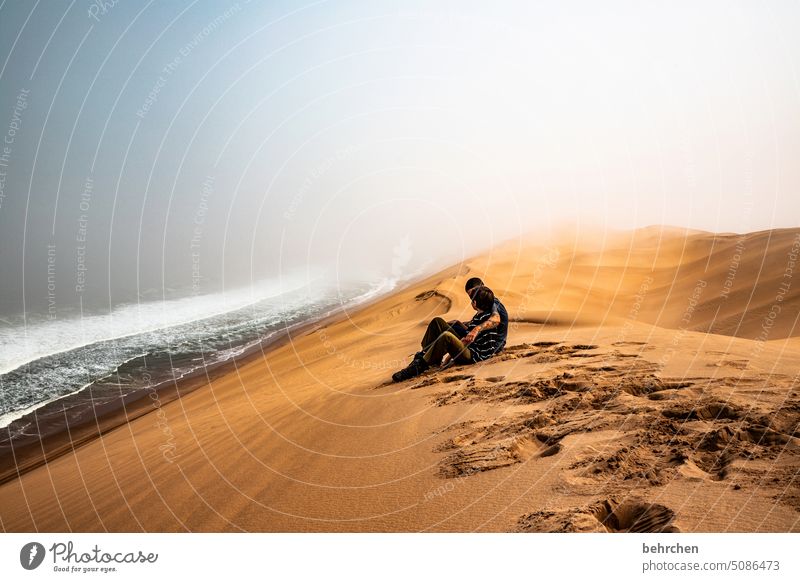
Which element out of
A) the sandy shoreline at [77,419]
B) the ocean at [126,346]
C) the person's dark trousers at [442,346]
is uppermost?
the person's dark trousers at [442,346]

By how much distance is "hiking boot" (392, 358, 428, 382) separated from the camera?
7.59 metres

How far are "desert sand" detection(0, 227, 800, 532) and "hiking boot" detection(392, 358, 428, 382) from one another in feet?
0.86

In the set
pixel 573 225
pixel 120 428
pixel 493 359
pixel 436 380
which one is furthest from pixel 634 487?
pixel 573 225

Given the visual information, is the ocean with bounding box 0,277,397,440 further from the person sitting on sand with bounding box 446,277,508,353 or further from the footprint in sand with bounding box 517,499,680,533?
the footprint in sand with bounding box 517,499,680,533

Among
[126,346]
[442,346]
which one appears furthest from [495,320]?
[126,346]

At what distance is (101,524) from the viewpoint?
16.7 feet

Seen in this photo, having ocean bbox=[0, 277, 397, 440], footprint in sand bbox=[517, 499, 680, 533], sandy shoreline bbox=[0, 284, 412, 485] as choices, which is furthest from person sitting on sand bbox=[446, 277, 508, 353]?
ocean bbox=[0, 277, 397, 440]

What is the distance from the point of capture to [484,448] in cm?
438

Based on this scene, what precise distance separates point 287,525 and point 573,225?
41.9 m

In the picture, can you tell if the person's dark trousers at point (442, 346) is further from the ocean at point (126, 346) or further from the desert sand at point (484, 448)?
the ocean at point (126, 346)

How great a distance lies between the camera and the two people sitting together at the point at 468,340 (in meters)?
7.55

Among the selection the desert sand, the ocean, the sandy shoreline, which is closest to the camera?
the desert sand

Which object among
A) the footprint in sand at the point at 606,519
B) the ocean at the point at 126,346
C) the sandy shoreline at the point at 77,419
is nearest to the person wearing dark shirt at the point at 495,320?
the footprint in sand at the point at 606,519

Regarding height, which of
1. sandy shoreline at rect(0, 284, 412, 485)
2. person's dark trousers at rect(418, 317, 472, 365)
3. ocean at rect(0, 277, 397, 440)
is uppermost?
person's dark trousers at rect(418, 317, 472, 365)
